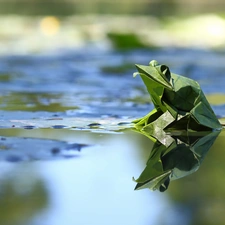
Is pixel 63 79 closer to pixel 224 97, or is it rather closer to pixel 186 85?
pixel 224 97

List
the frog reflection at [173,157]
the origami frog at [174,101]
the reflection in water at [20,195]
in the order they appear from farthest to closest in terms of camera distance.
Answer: the origami frog at [174,101] → the frog reflection at [173,157] → the reflection in water at [20,195]

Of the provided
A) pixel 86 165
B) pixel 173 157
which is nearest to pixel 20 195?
pixel 86 165

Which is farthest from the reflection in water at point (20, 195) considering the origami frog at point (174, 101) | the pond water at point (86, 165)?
the origami frog at point (174, 101)

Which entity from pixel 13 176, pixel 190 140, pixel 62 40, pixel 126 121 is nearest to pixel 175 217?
pixel 13 176

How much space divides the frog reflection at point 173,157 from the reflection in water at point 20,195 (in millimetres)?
185

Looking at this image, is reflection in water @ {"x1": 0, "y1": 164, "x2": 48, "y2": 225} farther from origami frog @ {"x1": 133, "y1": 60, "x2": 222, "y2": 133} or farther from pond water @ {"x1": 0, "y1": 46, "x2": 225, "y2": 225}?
origami frog @ {"x1": 133, "y1": 60, "x2": 222, "y2": 133}

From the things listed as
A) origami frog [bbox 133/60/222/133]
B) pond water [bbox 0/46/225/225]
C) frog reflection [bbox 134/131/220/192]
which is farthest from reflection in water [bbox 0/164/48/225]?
origami frog [bbox 133/60/222/133]

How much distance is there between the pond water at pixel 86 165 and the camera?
99 cm

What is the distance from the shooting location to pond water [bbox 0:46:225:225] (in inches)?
38.8

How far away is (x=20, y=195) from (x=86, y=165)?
0.90 ft

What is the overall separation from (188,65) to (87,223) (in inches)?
145

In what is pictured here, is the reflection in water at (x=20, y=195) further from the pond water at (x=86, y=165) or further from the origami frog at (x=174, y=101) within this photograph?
the origami frog at (x=174, y=101)

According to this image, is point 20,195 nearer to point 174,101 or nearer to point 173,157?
point 173,157

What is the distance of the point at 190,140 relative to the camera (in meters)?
1.60
